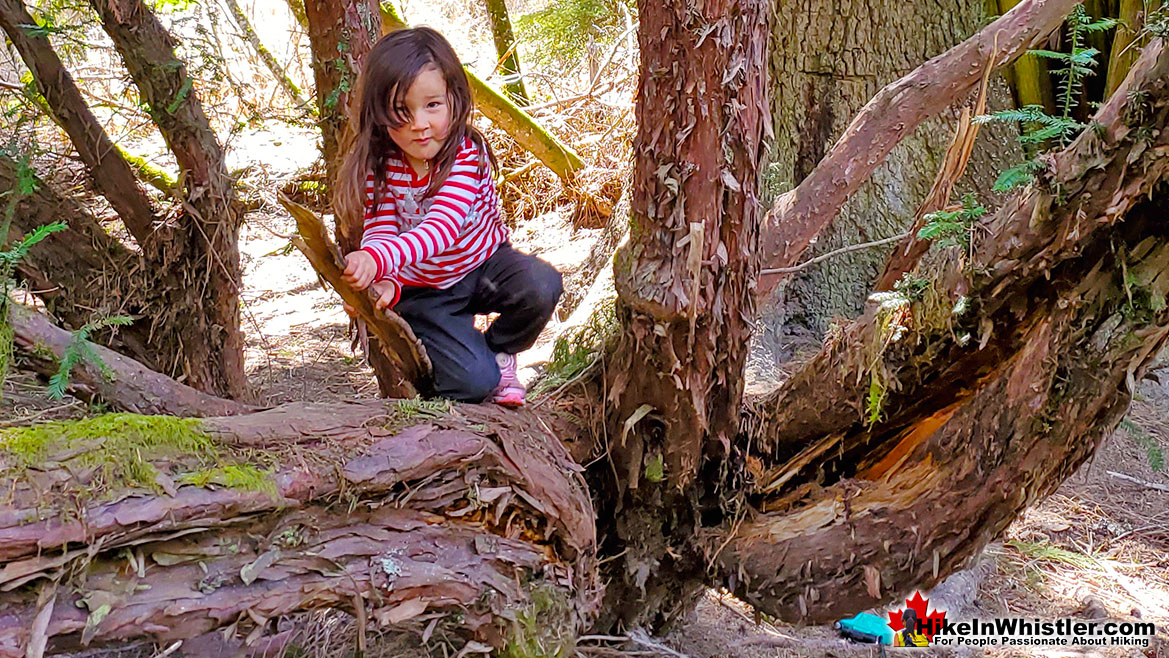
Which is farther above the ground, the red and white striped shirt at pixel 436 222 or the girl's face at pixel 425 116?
the girl's face at pixel 425 116

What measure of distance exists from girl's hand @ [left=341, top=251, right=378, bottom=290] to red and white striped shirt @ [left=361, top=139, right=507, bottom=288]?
3.1 inches

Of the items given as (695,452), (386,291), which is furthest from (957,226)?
(386,291)

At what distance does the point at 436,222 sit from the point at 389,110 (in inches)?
10.4

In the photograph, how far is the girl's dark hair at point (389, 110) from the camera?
1.95 metres

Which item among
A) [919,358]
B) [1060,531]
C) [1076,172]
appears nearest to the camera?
[1076,172]

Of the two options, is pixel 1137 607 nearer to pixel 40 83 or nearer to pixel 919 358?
pixel 919 358

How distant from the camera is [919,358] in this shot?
2146mm

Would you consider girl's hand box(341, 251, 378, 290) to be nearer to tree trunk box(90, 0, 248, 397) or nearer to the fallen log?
the fallen log

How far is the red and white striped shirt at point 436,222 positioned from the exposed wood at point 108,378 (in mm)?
518

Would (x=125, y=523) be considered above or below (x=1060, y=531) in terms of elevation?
above

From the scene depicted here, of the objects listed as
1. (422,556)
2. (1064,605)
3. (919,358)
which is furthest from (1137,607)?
(422,556)

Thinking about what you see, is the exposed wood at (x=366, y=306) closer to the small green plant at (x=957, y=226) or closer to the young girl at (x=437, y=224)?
the young girl at (x=437, y=224)

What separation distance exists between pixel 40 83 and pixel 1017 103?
3.98 m

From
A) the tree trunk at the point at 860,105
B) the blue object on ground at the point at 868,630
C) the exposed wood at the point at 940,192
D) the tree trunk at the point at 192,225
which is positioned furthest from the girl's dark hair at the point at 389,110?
the tree trunk at the point at 860,105
